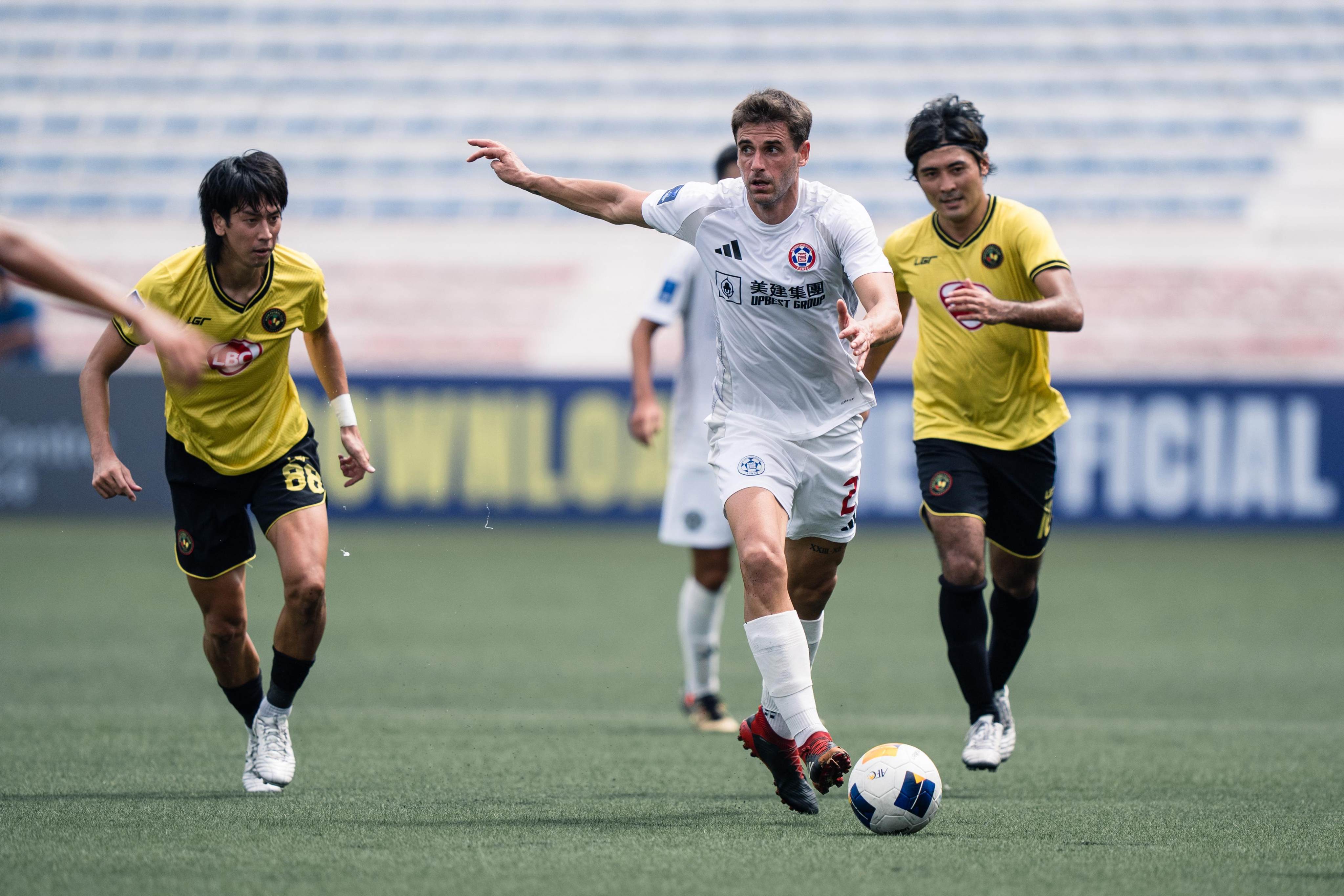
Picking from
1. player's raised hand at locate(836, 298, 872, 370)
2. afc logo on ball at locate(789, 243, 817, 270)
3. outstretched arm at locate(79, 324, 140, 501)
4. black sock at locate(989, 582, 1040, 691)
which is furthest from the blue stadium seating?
player's raised hand at locate(836, 298, 872, 370)

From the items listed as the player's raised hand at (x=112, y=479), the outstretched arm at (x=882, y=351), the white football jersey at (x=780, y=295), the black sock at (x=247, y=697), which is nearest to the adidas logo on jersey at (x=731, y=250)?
the white football jersey at (x=780, y=295)

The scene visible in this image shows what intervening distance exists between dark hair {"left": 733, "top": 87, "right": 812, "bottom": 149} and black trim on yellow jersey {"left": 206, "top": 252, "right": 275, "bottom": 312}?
166cm

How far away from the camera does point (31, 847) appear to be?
442 cm

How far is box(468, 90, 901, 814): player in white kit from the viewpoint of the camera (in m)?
5.14

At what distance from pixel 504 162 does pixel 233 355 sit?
3.75 feet

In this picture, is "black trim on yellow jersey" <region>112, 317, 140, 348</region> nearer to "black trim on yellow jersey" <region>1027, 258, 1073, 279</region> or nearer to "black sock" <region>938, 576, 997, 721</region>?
"black sock" <region>938, 576, 997, 721</region>

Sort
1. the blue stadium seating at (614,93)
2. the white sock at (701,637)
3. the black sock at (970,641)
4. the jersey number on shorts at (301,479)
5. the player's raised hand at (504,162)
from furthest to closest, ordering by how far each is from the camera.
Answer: the blue stadium seating at (614,93) → the white sock at (701,637) → the black sock at (970,641) → the jersey number on shorts at (301,479) → the player's raised hand at (504,162)

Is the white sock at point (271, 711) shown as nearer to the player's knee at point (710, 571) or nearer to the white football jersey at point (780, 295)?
the white football jersey at point (780, 295)

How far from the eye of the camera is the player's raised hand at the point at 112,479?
5.22 m

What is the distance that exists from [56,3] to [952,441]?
24054 mm

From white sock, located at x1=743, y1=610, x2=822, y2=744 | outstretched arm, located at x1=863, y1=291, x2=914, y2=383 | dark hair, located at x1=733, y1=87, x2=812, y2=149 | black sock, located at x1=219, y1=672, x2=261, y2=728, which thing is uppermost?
dark hair, located at x1=733, y1=87, x2=812, y2=149

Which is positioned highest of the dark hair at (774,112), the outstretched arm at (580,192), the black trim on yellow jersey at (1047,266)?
the dark hair at (774,112)

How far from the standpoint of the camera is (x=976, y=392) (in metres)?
6.15

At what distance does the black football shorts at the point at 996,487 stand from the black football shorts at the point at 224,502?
228cm
